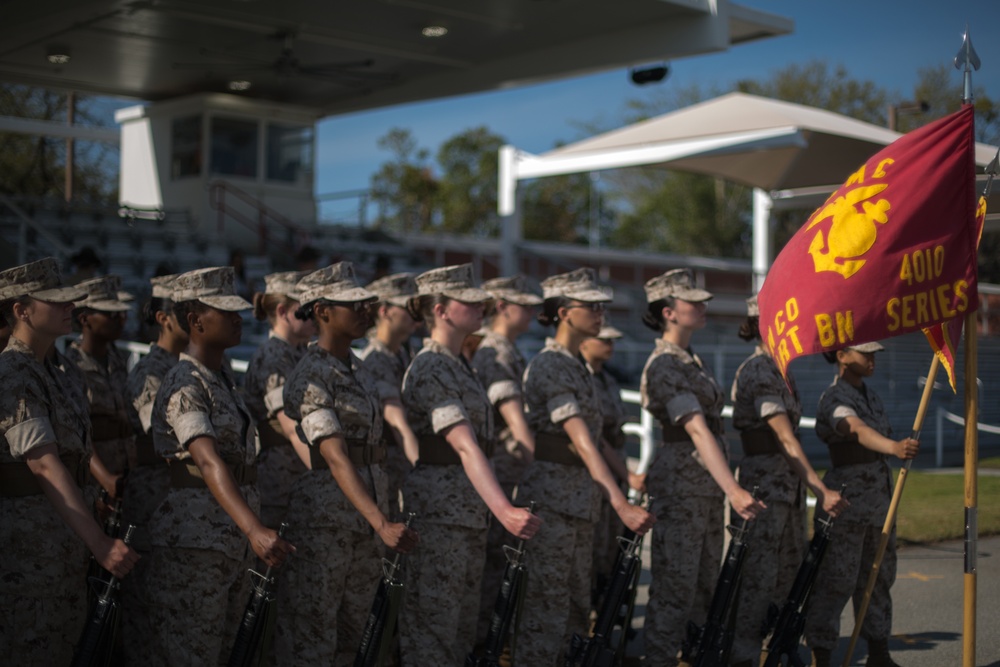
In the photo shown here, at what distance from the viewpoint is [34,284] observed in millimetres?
4480

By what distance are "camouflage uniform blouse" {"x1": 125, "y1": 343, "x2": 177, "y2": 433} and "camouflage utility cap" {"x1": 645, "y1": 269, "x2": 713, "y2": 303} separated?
8.42 feet

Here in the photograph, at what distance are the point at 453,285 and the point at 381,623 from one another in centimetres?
163

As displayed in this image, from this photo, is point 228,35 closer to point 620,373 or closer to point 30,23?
point 30,23

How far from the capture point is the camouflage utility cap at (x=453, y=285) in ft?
17.8

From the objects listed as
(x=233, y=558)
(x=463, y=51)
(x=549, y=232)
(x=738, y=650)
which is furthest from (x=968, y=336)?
(x=549, y=232)

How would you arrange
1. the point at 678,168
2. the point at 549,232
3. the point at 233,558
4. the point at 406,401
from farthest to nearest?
the point at 549,232
the point at 678,168
the point at 406,401
the point at 233,558

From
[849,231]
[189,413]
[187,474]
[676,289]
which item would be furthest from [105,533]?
[849,231]

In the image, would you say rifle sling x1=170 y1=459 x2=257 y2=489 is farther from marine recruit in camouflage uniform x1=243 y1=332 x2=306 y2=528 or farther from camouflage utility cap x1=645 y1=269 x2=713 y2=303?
camouflage utility cap x1=645 y1=269 x2=713 y2=303

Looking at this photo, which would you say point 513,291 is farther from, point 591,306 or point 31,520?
point 31,520

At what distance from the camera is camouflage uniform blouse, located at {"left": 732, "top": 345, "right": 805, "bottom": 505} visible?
247 inches

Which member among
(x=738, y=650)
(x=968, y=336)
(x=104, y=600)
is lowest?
(x=738, y=650)

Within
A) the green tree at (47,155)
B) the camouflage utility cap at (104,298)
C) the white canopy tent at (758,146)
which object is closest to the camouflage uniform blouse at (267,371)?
A: the camouflage utility cap at (104,298)

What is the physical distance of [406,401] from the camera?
5.34 metres

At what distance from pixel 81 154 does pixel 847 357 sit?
88.1ft
